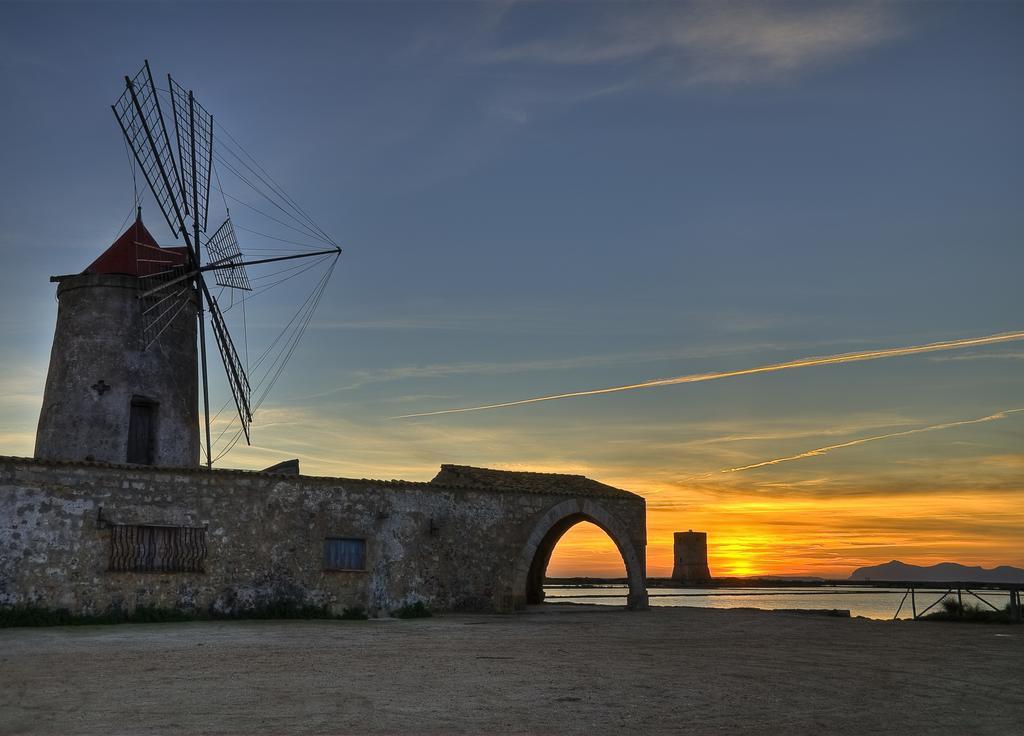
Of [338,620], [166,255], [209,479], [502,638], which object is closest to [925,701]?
[502,638]

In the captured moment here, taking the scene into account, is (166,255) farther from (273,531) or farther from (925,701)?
(925,701)

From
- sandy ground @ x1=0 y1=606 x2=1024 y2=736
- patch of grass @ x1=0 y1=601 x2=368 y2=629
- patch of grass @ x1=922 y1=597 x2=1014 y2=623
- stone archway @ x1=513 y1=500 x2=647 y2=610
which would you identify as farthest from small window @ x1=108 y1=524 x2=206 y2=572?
patch of grass @ x1=922 y1=597 x2=1014 y2=623

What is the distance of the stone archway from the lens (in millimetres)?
20531

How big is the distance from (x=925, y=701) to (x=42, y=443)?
1866 cm

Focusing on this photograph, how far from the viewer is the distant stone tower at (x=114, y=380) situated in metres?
19.9

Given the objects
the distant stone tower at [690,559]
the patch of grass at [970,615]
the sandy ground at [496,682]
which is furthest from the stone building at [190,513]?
the distant stone tower at [690,559]

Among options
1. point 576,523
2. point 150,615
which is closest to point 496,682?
point 150,615

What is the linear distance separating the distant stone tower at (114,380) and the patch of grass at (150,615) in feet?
15.4

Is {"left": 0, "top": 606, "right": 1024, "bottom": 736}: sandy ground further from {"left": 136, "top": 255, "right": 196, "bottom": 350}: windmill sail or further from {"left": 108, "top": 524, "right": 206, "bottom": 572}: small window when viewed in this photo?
{"left": 136, "top": 255, "right": 196, "bottom": 350}: windmill sail

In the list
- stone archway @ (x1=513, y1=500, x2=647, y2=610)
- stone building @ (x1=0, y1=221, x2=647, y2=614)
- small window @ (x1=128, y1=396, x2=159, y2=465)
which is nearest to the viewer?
stone building @ (x1=0, y1=221, x2=647, y2=614)

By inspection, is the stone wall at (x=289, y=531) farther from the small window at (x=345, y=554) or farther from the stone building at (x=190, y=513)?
the small window at (x=345, y=554)

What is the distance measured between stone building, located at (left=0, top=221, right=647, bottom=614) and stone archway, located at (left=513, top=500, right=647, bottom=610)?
4cm

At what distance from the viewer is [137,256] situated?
2191 centimetres

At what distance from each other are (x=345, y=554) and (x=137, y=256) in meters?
9.37
